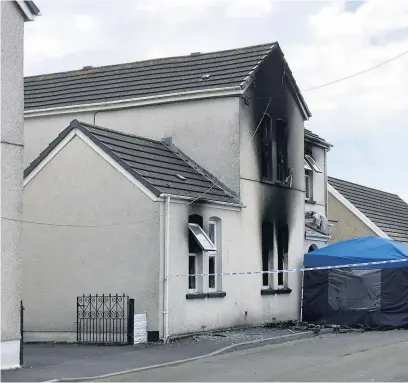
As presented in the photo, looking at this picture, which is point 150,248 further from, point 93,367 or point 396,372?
point 396,372

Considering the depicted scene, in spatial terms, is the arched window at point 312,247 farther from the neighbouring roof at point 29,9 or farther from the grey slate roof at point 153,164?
the neighbouring roof at point 29,9

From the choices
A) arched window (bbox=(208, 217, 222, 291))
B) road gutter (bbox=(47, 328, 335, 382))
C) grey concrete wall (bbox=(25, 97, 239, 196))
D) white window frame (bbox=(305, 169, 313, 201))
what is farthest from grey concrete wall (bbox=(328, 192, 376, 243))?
arched window (bbox=(208, 217, 222, 291))

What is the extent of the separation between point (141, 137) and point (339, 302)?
27.7ft

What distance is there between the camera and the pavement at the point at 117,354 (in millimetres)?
16266

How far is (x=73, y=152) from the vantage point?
909 inches

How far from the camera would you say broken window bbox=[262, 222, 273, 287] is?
89.9 feet

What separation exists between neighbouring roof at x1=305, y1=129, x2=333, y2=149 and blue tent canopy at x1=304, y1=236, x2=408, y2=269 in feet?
18.7

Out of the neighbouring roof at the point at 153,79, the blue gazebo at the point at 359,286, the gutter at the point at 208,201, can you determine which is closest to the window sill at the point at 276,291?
the blue gazebo at the point at 359,286

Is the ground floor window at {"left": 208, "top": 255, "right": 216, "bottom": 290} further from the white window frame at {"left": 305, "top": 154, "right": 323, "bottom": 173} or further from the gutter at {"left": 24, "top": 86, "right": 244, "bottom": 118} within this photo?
the white window frame at {"left": 305, "top": 154, "right": 323, "bottom": 173}

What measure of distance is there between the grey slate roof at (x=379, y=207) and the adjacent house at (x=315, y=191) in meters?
4.11

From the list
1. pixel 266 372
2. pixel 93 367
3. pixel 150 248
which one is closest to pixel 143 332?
pixel 150 248

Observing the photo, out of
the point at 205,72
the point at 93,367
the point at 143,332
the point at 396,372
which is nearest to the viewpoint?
the point at 396,372

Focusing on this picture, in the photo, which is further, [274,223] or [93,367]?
[274,223]

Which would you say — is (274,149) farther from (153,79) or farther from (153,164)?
(153,164)
